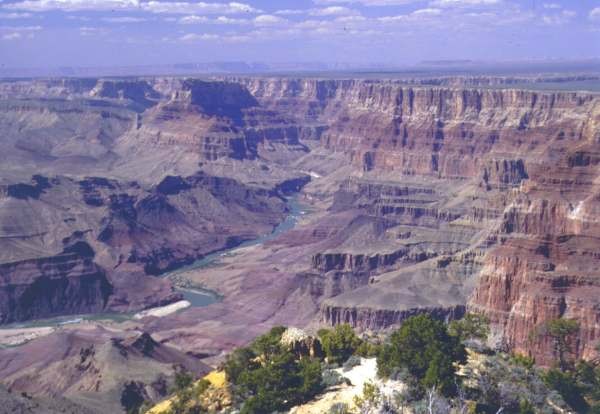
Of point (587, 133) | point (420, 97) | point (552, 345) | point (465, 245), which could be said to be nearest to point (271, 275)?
point (465, 245)

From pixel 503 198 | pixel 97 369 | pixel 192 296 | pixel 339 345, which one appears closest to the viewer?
pixel 339 345

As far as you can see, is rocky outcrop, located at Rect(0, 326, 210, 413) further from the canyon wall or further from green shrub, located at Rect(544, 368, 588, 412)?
green shrub, located at Rect(544, 368, 588, 412)

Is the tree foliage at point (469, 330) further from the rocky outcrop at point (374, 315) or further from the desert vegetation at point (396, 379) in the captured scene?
the rocky outcrop at point (374, 315)

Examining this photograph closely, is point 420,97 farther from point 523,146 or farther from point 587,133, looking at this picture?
point 587,133

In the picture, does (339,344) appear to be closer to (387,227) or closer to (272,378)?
(272,378)

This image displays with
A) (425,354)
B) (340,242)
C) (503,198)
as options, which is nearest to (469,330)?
(425,354)

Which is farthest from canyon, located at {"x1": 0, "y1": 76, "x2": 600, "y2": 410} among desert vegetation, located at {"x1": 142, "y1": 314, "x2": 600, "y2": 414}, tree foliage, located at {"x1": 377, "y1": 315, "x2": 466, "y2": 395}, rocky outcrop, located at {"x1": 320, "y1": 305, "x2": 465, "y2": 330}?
tree foliage, located at {"x1": 377, "y1": 315, "x2": 466, "y2": 395}

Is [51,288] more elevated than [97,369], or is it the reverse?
[97,369]
